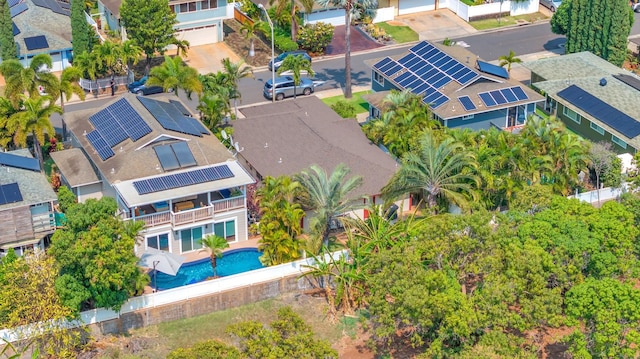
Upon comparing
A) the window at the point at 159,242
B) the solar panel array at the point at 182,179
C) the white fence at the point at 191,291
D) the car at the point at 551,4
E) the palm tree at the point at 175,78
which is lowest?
the white fence at the point at 191,291

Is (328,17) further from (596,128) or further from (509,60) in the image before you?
(596,128)

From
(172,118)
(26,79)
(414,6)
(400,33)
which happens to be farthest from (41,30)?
(414,6)

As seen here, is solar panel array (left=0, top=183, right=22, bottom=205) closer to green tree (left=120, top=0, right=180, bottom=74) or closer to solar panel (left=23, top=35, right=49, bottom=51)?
green tree (left=120, top=0, right=180, bottom=74)

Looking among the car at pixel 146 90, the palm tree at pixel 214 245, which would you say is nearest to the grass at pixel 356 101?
the car at pixel 146 90

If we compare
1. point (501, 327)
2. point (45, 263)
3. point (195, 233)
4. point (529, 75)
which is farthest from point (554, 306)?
point (529, 75)

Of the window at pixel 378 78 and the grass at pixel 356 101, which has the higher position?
the window at pixel 378 78

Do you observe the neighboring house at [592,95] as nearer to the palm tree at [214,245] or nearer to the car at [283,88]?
the car at [283,88]

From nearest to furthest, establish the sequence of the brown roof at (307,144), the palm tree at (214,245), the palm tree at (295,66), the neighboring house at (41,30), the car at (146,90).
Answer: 1. the palm tree at (214,245)
2. the brown roof at (307,144)
3. the palm tree at (295,66)
4. the car at (146,90)
5. the neighboring house at (41,30)
